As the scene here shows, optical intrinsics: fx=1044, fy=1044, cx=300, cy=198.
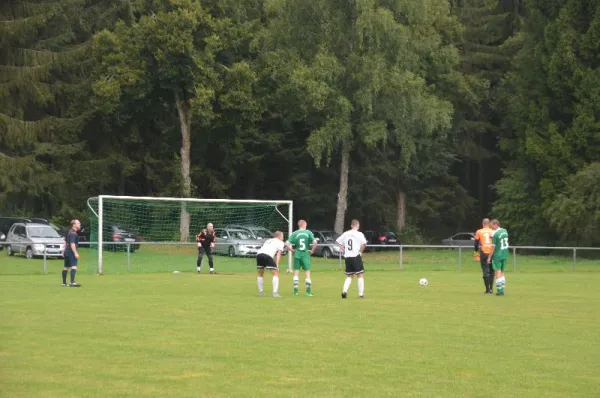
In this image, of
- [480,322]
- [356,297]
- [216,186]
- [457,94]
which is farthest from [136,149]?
[480,322]

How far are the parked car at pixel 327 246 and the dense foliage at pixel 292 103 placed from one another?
278cm

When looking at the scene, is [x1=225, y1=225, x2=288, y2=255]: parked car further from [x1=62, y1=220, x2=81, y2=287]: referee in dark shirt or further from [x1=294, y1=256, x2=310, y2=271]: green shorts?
[x1=294, y1=256, x2=310, y2=271]: green shorts

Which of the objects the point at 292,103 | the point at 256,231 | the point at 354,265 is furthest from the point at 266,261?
the point at 292,103

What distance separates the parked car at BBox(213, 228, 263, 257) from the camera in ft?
146

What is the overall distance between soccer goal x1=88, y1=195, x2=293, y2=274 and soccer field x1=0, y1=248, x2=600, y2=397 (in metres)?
14.6

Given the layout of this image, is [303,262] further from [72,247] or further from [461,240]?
[461,240]

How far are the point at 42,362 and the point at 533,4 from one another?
51.1 meters

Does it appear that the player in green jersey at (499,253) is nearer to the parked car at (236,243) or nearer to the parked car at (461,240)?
the parked car at (236,243)

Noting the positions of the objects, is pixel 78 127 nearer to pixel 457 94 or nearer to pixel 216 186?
pixel 216 186

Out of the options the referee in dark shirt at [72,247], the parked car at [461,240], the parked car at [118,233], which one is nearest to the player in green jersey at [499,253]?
the referee in dark shirt at [72,247]

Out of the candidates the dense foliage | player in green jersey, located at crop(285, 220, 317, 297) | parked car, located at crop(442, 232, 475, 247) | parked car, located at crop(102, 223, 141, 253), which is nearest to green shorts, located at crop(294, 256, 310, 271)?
player in green jersey, located at crop(285, 220, 317, 297)

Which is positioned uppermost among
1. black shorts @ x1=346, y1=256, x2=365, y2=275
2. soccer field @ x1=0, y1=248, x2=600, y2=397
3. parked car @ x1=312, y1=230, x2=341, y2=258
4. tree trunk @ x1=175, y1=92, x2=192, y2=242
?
tree trunk @ x1=175, y1=92, x2=192, y2=242

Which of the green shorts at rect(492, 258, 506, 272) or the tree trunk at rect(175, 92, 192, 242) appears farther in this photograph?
the tree trunk at rect(175, 92, 192, 242)

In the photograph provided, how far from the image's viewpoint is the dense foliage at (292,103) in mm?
55031
